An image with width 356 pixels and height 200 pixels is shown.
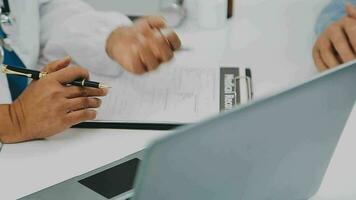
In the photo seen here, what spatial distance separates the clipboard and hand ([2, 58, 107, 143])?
0.04 metres

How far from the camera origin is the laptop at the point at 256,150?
0.51m

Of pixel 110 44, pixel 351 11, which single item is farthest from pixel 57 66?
pixel 351 11

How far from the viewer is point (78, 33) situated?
1.17 meters

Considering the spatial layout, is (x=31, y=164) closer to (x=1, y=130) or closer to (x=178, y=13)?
(x=1, y=130)

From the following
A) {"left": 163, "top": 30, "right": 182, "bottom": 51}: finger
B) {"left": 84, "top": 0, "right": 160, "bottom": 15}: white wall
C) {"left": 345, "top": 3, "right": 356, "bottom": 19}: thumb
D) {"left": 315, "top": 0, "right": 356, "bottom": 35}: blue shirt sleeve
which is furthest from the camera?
{"left": 84, "top": 0, "right": 160, "bottom": 15}: white wall

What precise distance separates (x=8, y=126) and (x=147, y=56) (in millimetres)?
269

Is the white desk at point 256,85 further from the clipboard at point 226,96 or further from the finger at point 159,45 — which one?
the finger at point 159,45

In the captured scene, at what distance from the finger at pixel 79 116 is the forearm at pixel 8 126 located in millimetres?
92

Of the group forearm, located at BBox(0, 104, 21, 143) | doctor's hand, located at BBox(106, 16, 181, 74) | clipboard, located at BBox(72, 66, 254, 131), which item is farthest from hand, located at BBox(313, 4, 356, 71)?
forearm, located at BBox(0, 104, 21, 143)

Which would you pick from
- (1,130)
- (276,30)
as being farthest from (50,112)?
(276,30)

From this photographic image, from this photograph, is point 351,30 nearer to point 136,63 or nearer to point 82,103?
point 136,63

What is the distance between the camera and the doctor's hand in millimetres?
949

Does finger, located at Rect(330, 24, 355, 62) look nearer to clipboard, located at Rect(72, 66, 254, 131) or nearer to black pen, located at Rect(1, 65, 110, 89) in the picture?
clipboard, located at Rect(72, 66, 254, 131)

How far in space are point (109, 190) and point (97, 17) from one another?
0.52 m
